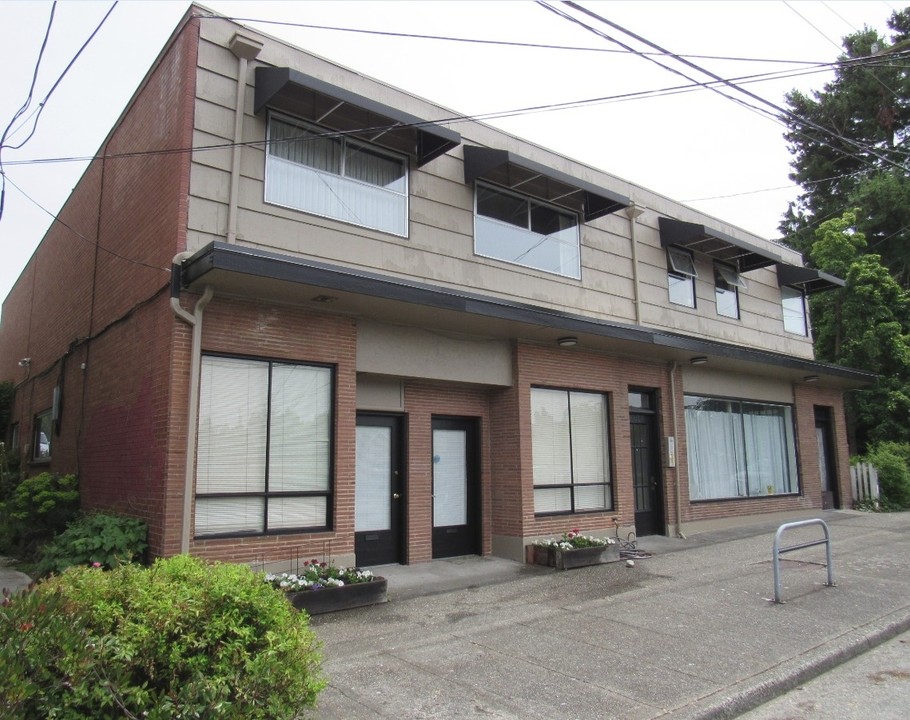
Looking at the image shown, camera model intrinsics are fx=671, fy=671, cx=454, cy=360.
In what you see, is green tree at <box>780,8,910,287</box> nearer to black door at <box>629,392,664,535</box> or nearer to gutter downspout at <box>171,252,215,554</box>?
black door at <box>629,392,664,535</box>

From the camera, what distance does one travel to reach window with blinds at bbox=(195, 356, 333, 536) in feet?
24.6

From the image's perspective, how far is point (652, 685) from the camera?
16.1 feet

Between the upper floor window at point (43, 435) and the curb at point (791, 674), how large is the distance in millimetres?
12365

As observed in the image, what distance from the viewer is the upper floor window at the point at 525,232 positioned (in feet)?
35.4

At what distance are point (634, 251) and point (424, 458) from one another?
238 inches

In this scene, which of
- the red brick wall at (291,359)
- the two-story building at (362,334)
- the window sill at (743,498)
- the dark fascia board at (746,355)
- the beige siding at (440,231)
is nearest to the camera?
the red brick wall at (291,359)

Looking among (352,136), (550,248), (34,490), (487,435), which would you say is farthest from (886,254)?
(34,490)

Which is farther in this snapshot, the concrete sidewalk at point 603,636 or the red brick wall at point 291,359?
the red brick wall at point 291,359

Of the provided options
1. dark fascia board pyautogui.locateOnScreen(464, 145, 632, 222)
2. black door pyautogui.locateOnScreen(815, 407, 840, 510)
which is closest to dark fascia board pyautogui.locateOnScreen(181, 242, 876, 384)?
dark fascia board pyautogui.locateOnScreen(464, 145, 632, 222)

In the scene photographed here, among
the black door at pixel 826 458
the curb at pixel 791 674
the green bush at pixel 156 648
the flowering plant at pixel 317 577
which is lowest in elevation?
the curb at pixel 791 674

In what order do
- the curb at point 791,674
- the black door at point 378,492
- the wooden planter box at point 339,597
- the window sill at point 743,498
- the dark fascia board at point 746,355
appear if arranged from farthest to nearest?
1. the window sill at point 743,498
2. the dark fascia board at point 746,355
3. the black door at point 378,492
4. the wooden planter box at point 339,597
5. the curb at point 791,674

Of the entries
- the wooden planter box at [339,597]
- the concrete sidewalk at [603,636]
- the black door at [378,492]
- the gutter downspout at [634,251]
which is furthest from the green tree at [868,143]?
the wooden planter box at [339,597]

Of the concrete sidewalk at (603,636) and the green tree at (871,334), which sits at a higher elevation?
the green tree at (871,334)

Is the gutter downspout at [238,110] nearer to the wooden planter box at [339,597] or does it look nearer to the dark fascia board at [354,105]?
the dark fascia board at [354,105]
